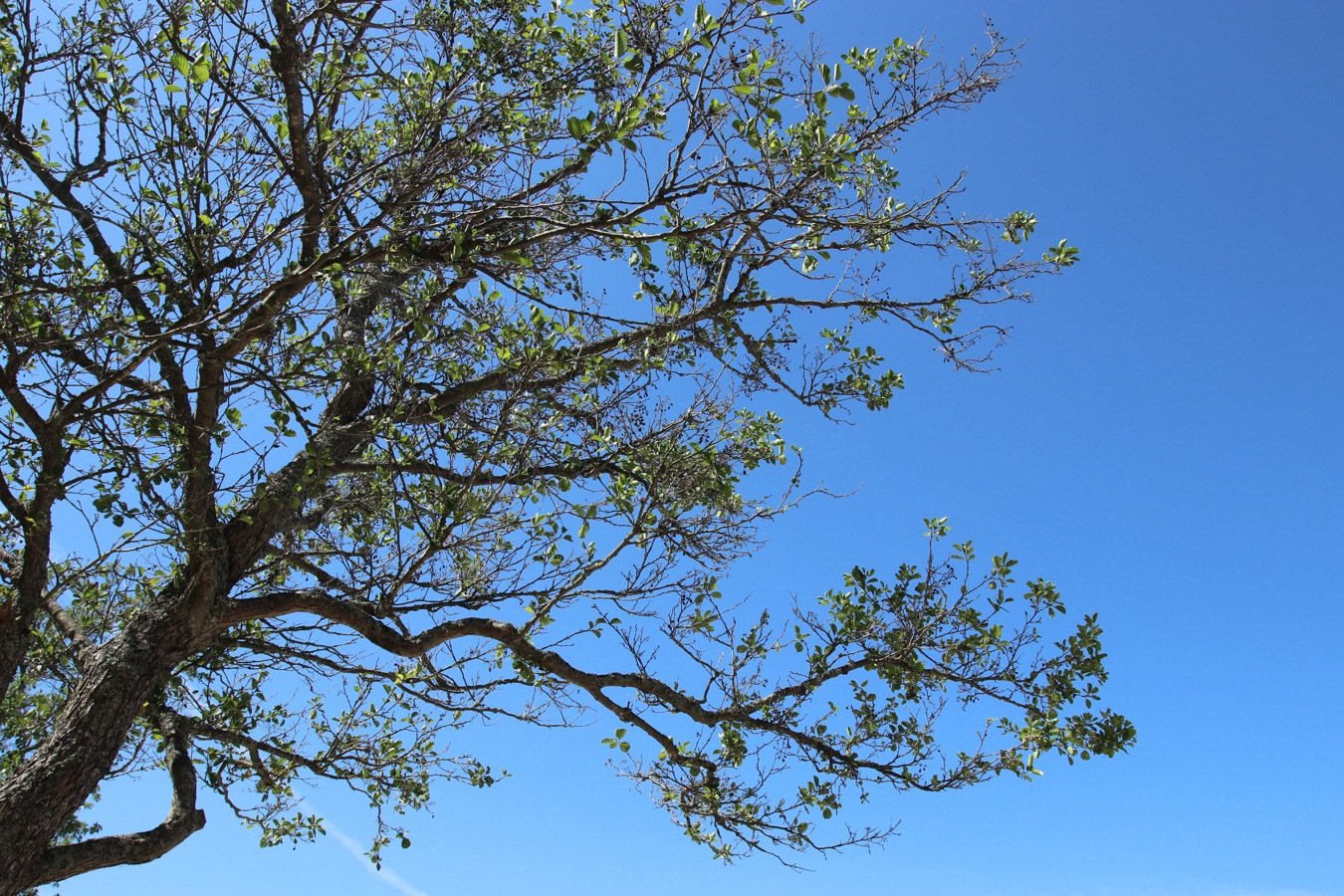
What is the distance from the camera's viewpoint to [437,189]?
605cm

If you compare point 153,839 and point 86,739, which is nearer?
point 86,739

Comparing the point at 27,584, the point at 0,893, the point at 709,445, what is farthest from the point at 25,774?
the point at 709,445

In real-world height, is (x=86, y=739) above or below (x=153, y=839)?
above

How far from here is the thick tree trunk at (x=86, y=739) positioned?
599 centimetres

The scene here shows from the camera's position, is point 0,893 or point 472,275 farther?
point 472,275

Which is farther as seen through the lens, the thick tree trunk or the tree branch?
the tree branch

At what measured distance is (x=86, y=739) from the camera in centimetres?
632

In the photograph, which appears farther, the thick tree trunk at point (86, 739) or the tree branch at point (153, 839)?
the tree branch at point (153, 839)

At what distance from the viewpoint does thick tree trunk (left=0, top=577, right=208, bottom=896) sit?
5.99 m

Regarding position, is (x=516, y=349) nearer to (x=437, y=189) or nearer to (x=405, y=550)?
(x=437, y=189)

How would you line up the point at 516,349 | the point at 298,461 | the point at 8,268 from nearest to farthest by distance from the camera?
the point at 8,268 → the point at 516,349 → the point at 298,461

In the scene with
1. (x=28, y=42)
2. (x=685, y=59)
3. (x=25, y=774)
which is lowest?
(x=25, y=774)

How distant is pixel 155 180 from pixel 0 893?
4.51 metres

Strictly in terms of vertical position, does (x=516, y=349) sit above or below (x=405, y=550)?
above
